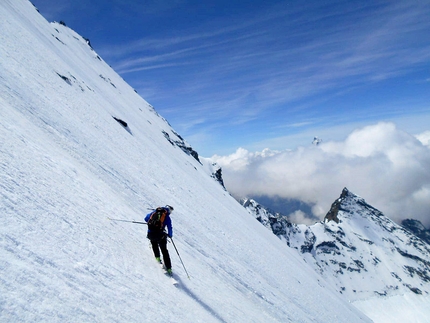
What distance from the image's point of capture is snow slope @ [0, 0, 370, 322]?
436 cm

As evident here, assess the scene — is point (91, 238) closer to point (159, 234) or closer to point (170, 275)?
point (159, 234)

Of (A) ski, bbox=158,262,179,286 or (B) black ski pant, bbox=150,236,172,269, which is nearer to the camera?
(A) ski, bbox=158,262,179,286

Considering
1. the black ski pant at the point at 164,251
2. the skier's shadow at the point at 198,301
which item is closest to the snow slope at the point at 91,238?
the skier's shadow at the point at 198,301

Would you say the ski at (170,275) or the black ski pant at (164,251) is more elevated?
the black ski pant at (164,251)

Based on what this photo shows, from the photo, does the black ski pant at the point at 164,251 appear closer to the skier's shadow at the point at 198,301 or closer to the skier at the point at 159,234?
the skier at the point at 159,234

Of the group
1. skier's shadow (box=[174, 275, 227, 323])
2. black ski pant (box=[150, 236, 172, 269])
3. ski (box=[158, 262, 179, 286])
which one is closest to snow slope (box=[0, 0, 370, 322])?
skier's shadow (box=[174, 275, 227, 323])

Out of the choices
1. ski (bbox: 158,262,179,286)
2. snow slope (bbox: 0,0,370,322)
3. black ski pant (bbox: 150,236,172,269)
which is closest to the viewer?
snow slope (bbox: 0,0,370,322)

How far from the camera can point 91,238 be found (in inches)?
250

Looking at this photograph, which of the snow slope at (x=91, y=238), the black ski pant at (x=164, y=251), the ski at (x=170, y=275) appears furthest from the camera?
the black ski pant at (x=164, y=251)

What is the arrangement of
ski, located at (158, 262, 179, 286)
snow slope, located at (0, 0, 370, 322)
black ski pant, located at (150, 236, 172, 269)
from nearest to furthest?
snow slope, located at (0, 0, 370, 322) < ski, located at (158, 262, 179, 286) < black ski pant, located at (150, 236, 172, 269)

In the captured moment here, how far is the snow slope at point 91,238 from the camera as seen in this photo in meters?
4.36

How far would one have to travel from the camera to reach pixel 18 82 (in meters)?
14.7

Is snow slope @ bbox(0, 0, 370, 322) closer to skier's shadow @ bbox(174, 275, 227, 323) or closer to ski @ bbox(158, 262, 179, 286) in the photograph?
skier's shadow @ bbox(174, 275, 227, 323)

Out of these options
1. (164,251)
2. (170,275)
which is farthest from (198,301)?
(164,251)
